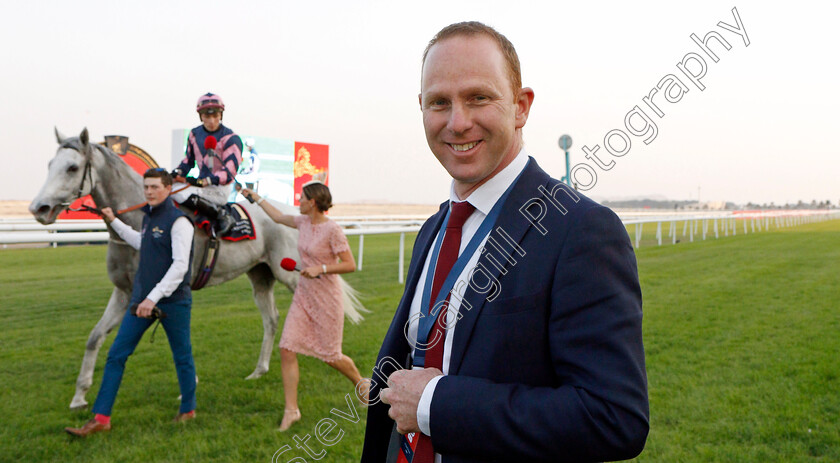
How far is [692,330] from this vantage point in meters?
6.67

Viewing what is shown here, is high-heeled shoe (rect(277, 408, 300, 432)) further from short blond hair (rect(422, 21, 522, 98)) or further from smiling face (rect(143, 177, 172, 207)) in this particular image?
short blond hair (rect(422, 21, 522, 98))

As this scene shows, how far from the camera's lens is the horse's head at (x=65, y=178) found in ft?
15.4

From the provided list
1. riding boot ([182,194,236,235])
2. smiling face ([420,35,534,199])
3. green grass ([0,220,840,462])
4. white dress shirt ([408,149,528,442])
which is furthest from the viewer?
riding boot ([182,194,236,235])

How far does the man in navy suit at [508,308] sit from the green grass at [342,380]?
8.74 feet

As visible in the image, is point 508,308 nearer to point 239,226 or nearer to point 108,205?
point 108,205

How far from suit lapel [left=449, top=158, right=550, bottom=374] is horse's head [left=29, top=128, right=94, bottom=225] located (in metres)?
4.60

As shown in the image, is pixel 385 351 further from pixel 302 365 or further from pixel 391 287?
pixel 391 287

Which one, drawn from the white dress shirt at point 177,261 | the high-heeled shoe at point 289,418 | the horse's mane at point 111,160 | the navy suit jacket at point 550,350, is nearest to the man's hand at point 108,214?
the horse's mane at point 111,160

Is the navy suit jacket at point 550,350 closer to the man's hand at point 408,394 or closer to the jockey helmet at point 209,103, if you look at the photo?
the man's hand at point 408,394

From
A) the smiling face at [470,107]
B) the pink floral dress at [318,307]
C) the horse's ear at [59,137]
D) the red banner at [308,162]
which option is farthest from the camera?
the red banner at [308,162]

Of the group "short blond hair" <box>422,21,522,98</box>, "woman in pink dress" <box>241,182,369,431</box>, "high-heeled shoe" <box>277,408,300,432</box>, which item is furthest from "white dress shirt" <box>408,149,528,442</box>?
"high-heeled shoe" <box>277,408,300,432</box>

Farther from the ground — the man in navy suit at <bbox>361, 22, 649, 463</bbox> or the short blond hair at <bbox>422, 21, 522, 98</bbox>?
the short blond hair at <bbox>422, 21, 522, 98</bbox>

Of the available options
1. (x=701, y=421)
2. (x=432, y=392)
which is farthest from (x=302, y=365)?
(x=432, y=392)

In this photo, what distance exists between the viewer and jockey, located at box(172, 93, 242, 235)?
17.5 feet
